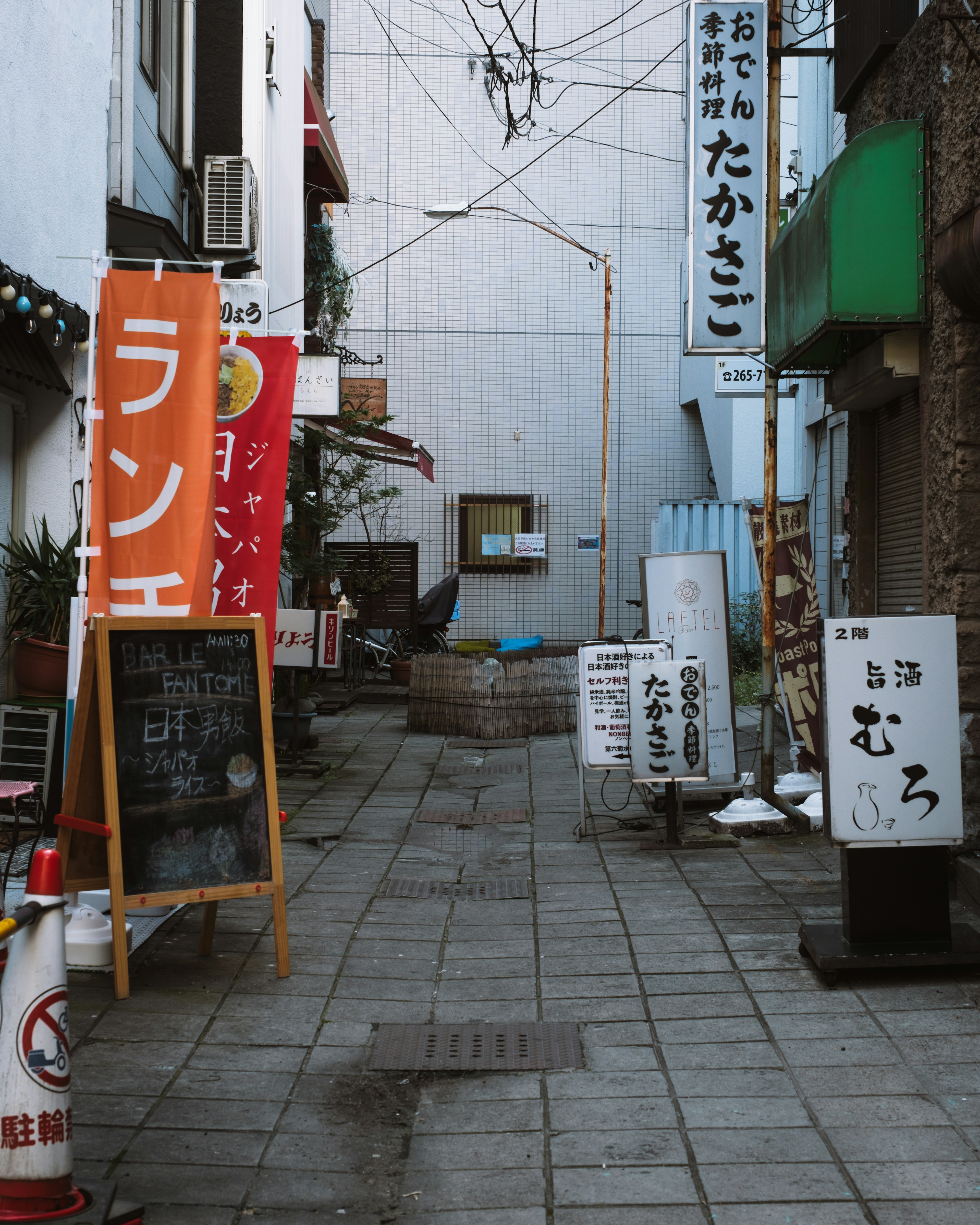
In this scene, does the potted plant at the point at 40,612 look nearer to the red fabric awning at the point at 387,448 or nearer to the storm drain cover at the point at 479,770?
the storm drain cover at the point at 479,770

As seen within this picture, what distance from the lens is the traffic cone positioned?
9.04ft

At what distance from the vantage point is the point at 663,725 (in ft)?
25.6

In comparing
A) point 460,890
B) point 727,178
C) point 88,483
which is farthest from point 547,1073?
point 727,178

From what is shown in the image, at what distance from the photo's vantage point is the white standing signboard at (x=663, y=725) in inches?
307

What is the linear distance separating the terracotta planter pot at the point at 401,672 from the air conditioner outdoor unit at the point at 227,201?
7.71m

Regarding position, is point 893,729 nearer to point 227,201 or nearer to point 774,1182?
point 774,1182

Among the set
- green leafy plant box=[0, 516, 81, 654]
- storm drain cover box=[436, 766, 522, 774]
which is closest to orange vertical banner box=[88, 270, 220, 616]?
green leafy plant box=[0, 516, 81, 654]

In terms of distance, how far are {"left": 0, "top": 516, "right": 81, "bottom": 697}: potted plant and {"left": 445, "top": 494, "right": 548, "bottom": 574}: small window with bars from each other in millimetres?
14640

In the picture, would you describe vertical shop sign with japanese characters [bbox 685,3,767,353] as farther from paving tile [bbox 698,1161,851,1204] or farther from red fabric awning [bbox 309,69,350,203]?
red fabric awning [bbox 309,69,350,203]

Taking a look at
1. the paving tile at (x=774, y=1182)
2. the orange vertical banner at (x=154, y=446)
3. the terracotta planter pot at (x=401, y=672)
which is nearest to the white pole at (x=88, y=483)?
the orange vertical banner at (x=154, y=446)

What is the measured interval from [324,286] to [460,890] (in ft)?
48.7

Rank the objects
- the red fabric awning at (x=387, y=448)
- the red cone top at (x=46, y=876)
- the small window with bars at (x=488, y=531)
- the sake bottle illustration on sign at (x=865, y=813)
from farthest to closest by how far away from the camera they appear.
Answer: the small window with bars at (x=488, y=531) < the red fabric awning at (x=387, y=448) < the sake bottle illustration on sign at (x=865, y=813) < the red cone top at (x=46, y=876)

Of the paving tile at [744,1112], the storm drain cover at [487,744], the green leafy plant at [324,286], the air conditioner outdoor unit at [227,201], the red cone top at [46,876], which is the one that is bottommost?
the paving tile at [744,1112]

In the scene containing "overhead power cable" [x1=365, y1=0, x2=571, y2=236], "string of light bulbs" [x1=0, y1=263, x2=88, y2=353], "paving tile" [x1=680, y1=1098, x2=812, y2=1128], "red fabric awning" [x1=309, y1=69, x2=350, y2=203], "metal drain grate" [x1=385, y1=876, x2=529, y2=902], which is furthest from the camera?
"overhead power cable" [x1=365, y1=0, x2=571, y2=236]
